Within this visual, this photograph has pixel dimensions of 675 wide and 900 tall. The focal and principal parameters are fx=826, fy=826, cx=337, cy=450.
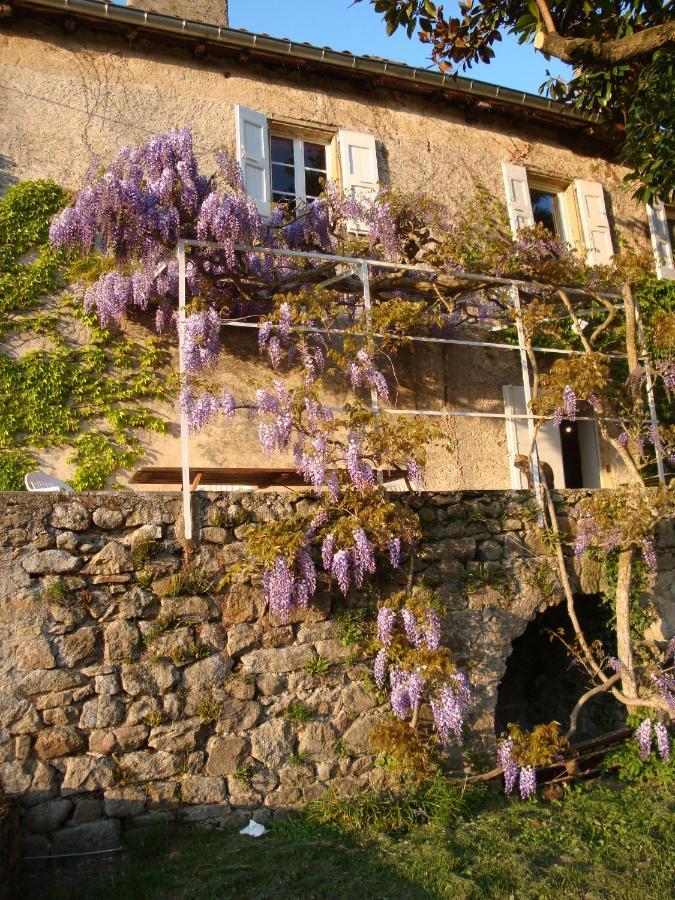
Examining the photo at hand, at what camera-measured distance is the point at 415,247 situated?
6719mm

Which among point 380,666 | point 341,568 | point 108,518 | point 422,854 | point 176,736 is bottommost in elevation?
point 422,854

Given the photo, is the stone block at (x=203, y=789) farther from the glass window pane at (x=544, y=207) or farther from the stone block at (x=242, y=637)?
the glass window pane at (x=544, y=207)

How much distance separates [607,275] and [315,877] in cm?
500

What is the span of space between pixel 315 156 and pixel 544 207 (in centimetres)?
249

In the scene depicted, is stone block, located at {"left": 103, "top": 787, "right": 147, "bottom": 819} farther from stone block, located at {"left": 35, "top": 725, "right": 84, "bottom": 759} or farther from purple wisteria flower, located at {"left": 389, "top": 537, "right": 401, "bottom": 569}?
purple wisteria flower, located at {"left": 389, "top": 537, "right": 401, "bottom": 569}

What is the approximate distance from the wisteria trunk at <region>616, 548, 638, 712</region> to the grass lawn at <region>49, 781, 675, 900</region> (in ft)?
2.50

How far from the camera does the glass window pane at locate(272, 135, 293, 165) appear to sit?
740cm

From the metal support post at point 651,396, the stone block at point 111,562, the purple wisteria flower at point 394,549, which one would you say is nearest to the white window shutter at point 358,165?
the metal support post at point 651,396

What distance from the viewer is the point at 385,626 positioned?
4.71m

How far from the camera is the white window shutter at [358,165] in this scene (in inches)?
285

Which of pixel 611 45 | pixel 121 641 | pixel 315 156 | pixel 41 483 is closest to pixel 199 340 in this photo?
pixel 41 483

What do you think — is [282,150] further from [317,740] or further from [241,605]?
[317,740]

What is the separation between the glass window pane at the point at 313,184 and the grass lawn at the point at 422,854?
16.7 ft

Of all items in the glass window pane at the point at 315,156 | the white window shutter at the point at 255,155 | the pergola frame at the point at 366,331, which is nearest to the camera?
the pergola frame at the point at 366,331
